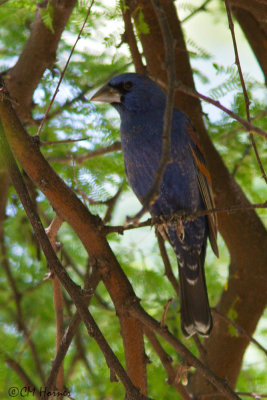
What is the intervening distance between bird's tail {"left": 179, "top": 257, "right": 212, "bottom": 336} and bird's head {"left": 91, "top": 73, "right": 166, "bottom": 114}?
143cm

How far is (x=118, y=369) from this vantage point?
2.38 m

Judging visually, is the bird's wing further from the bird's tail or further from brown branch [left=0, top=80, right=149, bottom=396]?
brown branch [left=0, top=80, right=149, bottom=396]

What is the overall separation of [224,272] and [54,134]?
2221mm

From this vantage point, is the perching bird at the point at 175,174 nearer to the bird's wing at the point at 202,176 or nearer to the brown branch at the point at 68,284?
the bird's wing at the point at 202,176

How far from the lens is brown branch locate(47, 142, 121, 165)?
14.2 ft

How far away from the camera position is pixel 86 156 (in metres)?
4.42

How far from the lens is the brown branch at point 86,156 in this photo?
4320mm

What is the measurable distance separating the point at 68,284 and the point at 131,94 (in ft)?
7.10

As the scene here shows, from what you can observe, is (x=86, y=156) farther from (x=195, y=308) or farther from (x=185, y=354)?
(x=185, y=354)

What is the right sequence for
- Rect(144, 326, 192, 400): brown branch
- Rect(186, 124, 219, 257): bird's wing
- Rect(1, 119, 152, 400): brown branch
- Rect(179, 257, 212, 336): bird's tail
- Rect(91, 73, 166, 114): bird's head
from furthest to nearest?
Rect(91, 73, 166, 114): bird's head
Rect(186, 124, 219, 257): bird's wing
Rect(179, 257, 212, 336): bird's tail
Rect(144, 326, 192, 400): brown branch
Rect(1, 119, 152, 400): brown branch

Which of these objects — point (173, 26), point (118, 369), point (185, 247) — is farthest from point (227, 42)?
point (118, 369)

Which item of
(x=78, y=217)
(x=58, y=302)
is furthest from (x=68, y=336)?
(x=78, y=217)

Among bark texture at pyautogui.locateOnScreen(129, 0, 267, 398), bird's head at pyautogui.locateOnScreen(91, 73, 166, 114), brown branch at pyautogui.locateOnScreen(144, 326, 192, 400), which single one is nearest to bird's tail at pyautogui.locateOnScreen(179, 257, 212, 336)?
bark texture at pyautogui.locateOnScreen(129, 0, 267, 398)

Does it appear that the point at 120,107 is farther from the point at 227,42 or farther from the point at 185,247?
the point at 227,42
